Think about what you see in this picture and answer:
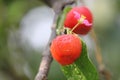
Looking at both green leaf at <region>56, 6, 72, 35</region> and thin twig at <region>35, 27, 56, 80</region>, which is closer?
thin twig at <region>35, 27, 56, 80</region>

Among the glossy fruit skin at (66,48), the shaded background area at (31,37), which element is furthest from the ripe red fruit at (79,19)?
the shaded background area at (31,37)

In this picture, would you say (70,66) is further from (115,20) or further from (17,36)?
(115,20)

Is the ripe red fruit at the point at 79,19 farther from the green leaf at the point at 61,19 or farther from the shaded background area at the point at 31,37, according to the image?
the shaded background area at the point at 31,37

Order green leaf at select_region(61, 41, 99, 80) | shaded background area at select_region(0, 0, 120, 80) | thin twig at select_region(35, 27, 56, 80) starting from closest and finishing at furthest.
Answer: thin twig at select_region(35, 27, 56, 80), green leaf at select_region(61, 41, 99, 80), shaded background area at select_region(0, 0, 120, 80)

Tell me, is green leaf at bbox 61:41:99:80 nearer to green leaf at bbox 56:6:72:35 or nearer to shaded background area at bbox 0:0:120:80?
green leaf at bbox 56:6:72:35

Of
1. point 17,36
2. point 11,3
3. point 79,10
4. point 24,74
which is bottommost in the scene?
point 24,74

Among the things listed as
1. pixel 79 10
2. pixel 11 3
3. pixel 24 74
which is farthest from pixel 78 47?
pixel 11 3

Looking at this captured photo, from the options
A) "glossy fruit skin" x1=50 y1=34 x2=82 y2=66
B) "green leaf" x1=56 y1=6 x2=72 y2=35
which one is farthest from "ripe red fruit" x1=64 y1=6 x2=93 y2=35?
"glossy fruit skin" x1=50 y1=34 x2=82 y2=66
